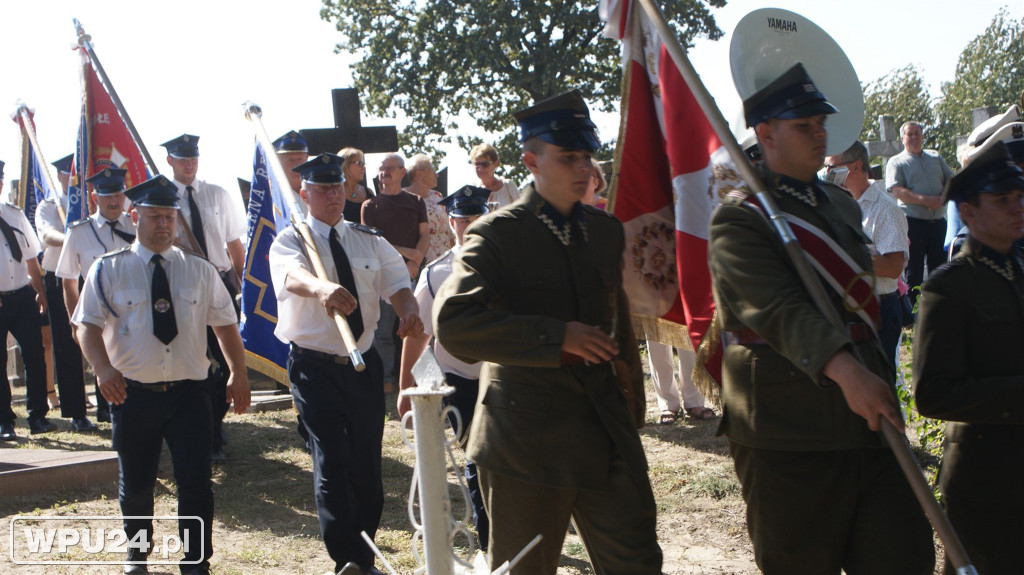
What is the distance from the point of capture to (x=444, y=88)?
33.2m

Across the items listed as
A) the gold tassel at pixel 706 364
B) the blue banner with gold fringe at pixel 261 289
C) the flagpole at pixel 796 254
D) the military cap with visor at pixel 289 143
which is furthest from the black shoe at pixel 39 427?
the flagpole at pixel 796 254

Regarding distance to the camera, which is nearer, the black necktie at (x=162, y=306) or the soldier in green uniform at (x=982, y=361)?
the soldier in green uniform at (x=982, y=361)

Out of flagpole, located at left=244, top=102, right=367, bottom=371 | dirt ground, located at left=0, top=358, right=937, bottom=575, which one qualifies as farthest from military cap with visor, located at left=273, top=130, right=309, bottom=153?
dirt ground, located at left=0, top=358, right=937, bottom=575

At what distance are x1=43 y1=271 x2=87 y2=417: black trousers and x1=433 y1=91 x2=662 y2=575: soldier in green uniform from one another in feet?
25.4

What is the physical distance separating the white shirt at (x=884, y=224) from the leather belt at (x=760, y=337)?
11.5 feet

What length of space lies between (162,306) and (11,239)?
4.91 meters

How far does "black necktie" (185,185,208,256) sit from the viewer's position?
8.83 meters

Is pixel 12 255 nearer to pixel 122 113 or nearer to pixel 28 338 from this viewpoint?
pixel 28 338

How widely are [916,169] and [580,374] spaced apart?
330 inches

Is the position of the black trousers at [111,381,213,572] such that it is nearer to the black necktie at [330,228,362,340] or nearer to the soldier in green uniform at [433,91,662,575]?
the black necktie at [330,228,362,340]

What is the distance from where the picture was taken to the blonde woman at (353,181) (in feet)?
33.7

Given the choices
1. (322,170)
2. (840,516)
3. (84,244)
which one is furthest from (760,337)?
(84,244)

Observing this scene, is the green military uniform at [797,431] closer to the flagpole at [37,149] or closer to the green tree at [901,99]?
the flagpole at [37,149]

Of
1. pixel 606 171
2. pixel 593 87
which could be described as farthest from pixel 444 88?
pixel 606 171
